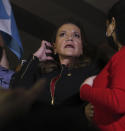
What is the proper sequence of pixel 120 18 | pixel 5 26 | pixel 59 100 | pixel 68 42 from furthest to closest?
pixel 5 26
pixel 68 42
pixel 59 100
pixel 120 18

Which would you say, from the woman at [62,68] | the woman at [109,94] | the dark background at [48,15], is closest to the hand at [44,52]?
the woman at [62,68]

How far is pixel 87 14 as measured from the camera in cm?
311

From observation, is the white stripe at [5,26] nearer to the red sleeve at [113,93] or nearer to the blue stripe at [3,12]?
the blue stripe at [3,12]

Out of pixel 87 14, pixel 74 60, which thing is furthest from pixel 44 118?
pixel 87 14

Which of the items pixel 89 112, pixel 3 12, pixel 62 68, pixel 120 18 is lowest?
pixel 89 112

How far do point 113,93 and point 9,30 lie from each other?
1192 millimetres

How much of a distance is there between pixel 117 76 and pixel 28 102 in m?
0.50

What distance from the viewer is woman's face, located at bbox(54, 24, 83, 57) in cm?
149

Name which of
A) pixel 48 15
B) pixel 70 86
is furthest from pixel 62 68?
pixel 48 15

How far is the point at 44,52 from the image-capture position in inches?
65.5

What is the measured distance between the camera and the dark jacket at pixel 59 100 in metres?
0.42

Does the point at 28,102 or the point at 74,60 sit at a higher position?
the point at 74,60

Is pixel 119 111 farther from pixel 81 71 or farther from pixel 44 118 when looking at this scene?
pixel 81 71

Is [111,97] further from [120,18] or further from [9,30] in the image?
[9,30]
